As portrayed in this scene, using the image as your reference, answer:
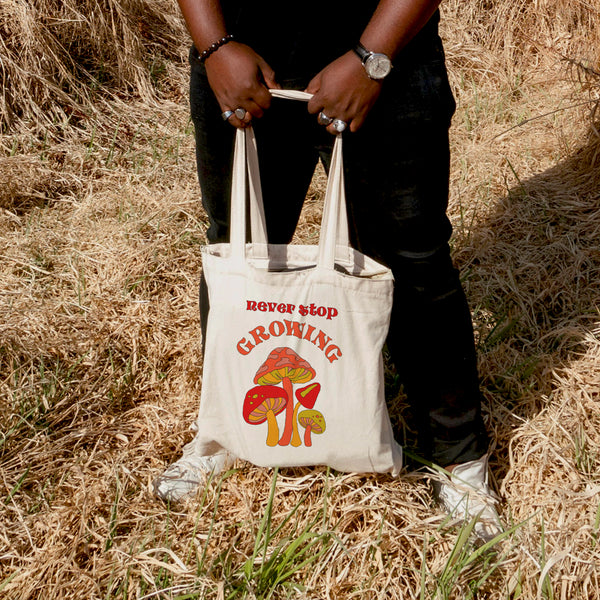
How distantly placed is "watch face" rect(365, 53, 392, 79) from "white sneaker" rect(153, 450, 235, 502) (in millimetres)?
1061

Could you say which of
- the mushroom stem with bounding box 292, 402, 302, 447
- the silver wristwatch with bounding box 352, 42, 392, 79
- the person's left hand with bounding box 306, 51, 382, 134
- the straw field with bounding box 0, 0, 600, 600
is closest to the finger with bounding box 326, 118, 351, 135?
the person's left hand with bounding box 306, 51, 382, 134

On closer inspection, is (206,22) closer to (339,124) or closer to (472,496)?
(339,124)

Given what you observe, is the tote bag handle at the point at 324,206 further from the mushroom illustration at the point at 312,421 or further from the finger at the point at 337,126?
the mushroom illustration at the point at 312,421

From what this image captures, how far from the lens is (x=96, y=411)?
2299mm

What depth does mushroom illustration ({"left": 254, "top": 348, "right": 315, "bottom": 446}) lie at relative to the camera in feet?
5.00

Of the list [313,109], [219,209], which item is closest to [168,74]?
[219,209]

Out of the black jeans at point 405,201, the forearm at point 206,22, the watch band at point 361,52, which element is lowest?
the black jeans at point 405,201

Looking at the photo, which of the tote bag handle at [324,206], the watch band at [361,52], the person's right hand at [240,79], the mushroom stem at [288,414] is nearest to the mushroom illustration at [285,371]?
the mushroom stem at [288,414]

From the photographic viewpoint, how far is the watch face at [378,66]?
1.33 m

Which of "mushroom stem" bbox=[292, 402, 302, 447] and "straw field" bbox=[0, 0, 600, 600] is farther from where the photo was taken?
"straw field" bbox=[0, 0, 600, 600]

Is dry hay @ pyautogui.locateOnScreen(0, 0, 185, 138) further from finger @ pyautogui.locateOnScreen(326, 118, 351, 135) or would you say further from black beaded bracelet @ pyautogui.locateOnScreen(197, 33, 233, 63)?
finger @ pyautogui.locateOnScreen(326, 118, 351, 135)

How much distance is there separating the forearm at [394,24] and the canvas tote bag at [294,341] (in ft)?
0.57

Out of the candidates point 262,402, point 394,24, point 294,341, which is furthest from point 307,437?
point 394,24

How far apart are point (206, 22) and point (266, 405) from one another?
0.82 metres
